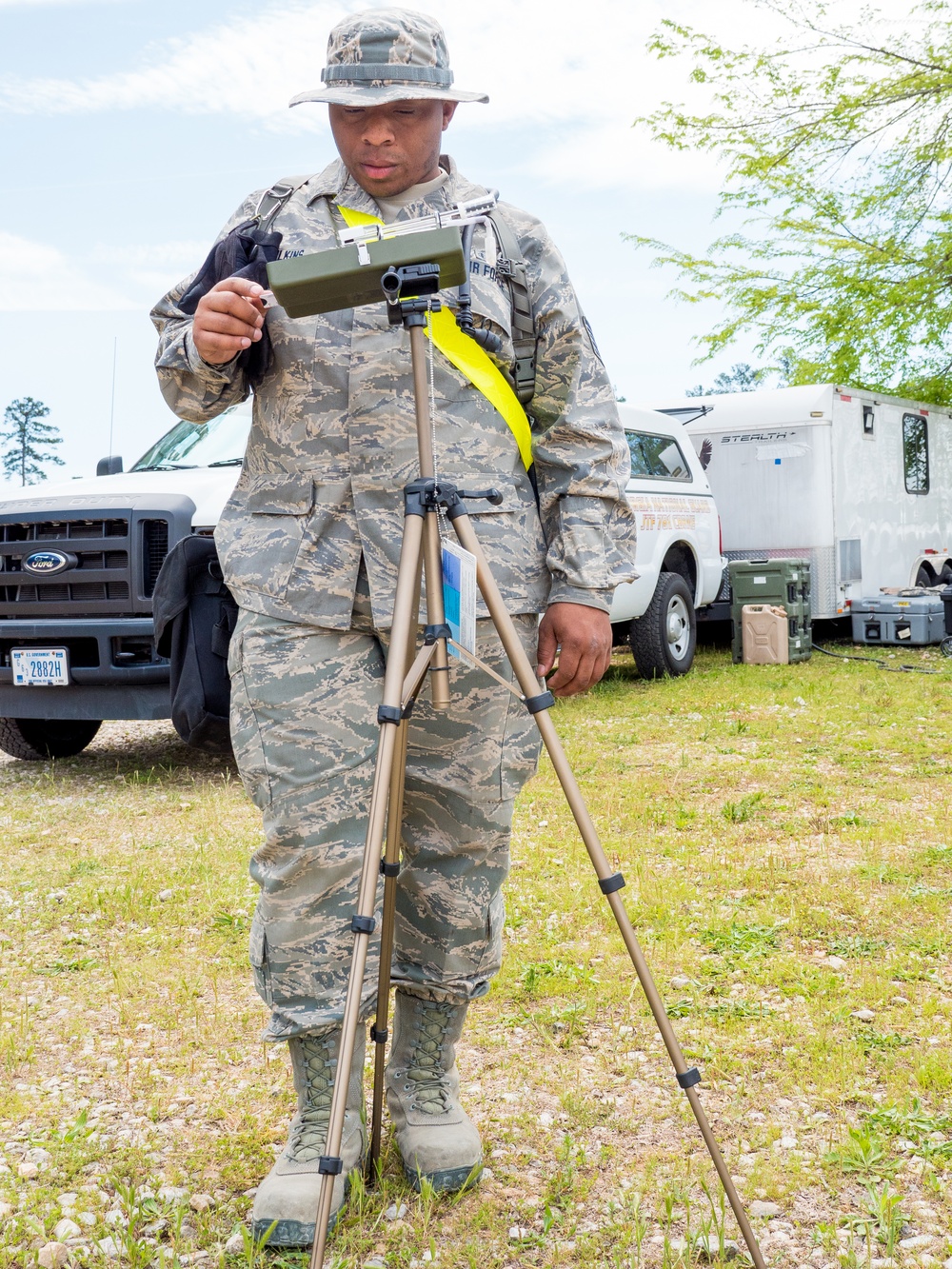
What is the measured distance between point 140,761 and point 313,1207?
216 inches

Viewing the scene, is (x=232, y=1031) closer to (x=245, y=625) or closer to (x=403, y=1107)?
(x=403, y=1107)

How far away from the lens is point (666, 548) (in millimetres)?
10250

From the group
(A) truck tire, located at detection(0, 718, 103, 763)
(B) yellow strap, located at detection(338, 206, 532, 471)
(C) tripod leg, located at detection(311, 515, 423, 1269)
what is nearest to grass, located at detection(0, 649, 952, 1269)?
(C) tripod leg, located at detection(311, 515, 423, 1269)

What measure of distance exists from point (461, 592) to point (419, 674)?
0.15 m

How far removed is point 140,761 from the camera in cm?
760

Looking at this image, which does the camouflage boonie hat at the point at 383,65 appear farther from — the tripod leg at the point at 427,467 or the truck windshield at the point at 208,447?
the truck windshield at the point at 208,447

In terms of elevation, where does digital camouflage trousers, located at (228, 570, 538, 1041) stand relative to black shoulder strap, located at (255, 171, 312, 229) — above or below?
below

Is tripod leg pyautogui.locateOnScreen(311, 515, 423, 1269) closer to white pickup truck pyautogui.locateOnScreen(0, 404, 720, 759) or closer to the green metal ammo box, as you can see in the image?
white pickup truck pyautogui.locateOnScreen(0, 404, 720, 759)

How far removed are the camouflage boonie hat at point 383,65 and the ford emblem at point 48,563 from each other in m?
4.61

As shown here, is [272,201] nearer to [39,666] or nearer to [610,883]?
[610,883]

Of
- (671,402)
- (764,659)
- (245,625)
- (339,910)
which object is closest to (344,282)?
(245,625)

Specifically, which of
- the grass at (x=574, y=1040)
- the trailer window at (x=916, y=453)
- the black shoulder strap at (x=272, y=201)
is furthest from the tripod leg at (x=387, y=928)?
the trailer window at (x=916, y=453)

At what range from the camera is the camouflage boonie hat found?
7.50 ft

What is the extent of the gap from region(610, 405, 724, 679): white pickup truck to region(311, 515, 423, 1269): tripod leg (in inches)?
294
